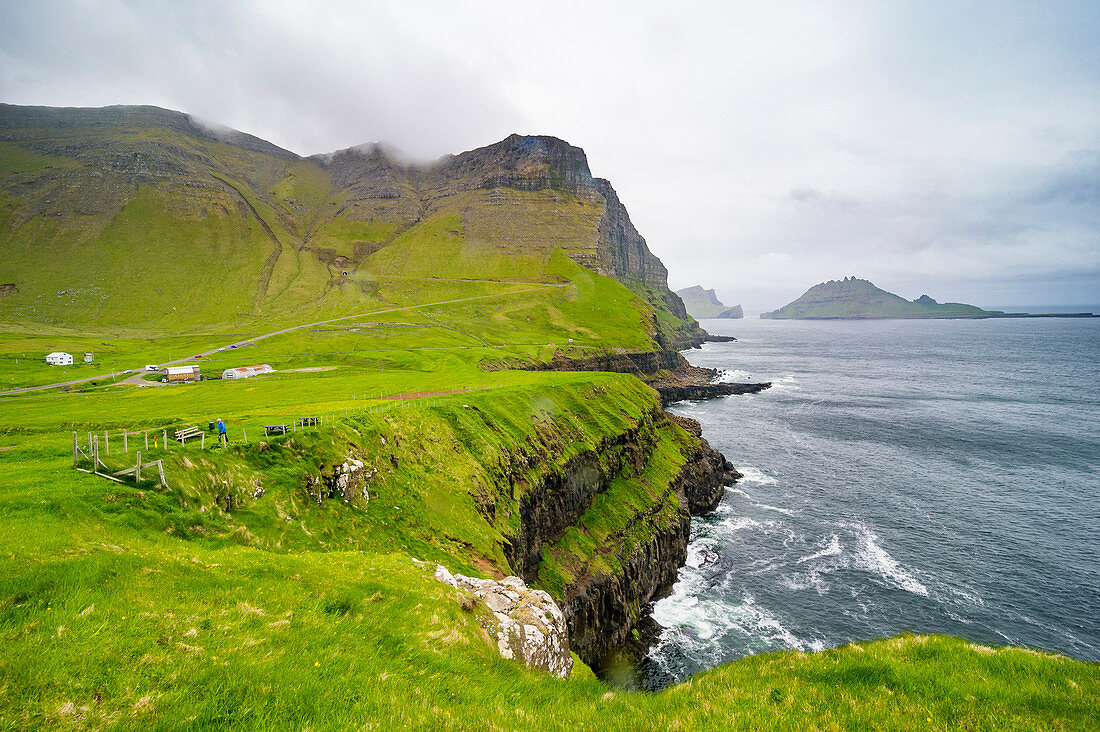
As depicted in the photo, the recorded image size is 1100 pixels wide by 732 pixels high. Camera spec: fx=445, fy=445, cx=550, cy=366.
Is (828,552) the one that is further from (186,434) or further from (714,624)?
(186,434)

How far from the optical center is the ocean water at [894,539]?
45.4 metres

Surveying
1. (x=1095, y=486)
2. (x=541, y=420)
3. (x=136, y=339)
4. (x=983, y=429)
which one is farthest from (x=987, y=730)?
(x=136, y=339)

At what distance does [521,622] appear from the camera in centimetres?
2136

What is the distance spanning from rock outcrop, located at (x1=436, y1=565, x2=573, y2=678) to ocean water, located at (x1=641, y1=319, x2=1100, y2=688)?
23.9m

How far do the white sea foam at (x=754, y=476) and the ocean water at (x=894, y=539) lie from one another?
1.81 feet

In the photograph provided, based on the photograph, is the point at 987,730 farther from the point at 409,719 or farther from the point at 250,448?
the point at 250,448

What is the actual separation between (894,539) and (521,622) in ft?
212

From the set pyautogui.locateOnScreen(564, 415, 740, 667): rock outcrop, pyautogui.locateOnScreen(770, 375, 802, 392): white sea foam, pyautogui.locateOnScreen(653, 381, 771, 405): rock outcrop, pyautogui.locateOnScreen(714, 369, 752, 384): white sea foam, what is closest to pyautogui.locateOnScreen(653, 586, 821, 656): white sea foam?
pyautogui.locateOnScreen(564, 415, 740, 667): rock outcrop

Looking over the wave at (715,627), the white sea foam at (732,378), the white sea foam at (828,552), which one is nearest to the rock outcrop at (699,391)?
the white sea foam at (732,378)

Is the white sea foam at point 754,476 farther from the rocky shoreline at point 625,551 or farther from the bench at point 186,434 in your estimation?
the bench at point 186,434

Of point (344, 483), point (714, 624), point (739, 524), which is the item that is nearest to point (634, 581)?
point (714, 624)

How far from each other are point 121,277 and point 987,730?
276 meters

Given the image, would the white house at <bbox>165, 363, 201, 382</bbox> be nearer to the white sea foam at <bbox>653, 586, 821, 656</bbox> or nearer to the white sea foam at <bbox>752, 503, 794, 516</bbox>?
the white sea foam at <bbox>653, 586, 821, 656</bbox>

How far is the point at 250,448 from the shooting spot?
27.9 meters
